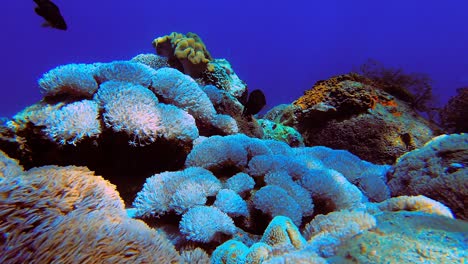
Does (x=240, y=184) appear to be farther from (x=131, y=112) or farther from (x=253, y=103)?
(x=253, y=103)

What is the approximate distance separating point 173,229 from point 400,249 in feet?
4.97

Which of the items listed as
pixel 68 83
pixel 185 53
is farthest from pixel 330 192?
pixel 185 53

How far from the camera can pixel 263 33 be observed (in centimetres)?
10625

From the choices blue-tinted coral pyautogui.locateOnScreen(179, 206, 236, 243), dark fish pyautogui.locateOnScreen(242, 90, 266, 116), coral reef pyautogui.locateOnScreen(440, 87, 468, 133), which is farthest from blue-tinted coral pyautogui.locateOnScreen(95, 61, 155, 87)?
coral reef pyautogui.locateOnScreen(440, 87, 468, 133)

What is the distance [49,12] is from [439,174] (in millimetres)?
5376

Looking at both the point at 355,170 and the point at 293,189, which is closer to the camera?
the point at 293,189

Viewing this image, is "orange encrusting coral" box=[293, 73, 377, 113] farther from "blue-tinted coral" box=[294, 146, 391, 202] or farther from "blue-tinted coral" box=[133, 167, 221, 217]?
"blue-tinted coral" box=[133, 167, 221, 217]

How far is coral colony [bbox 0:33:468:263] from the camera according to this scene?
130 cm

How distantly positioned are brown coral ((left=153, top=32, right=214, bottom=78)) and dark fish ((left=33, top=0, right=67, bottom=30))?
1965 mm

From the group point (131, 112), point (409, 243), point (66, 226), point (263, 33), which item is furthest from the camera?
point (263, 33)

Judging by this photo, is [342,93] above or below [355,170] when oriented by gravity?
above

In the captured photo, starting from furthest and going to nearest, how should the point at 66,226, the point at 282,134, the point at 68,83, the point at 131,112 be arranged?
the point at 282,134, the point at 68,83, the point at 131,112, the point at 66,226

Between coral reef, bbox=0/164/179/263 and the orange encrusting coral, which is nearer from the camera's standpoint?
coral reef, bbox=0/164/179/263

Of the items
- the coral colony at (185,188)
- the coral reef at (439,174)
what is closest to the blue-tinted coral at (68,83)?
the coral colony at (185,188)
